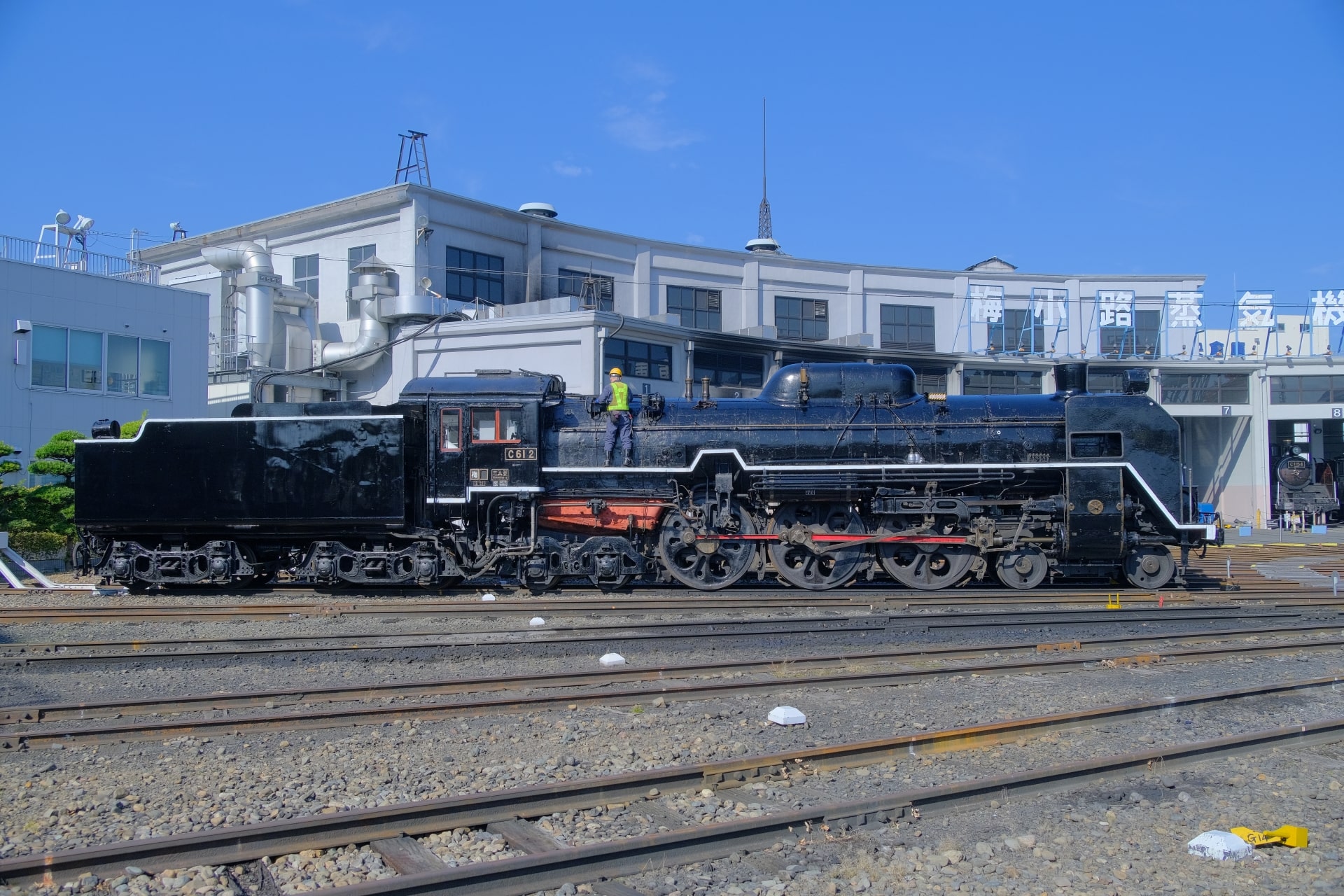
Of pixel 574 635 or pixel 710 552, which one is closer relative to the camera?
pixel 574 635

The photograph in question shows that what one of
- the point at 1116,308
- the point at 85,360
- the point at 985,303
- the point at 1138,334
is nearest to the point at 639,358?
the point at 85,360

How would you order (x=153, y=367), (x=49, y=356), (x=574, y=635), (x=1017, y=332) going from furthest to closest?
1. (x=1017, y=332)
2. (x=153, y=367)
3. (x=49, y=356)
4. (x=574, y=635)

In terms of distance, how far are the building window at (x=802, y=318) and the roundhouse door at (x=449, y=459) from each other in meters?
20.6

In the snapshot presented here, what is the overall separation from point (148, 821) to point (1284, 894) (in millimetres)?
5727

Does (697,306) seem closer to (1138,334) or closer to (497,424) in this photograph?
(1138,334)

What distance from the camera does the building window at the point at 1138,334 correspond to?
3550 cm

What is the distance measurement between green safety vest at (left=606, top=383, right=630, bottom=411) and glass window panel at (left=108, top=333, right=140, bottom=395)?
594 inches

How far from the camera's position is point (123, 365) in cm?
2300

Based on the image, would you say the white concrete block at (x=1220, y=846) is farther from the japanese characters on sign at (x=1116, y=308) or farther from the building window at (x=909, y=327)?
the japanese characters on sign at (x=1116, y=308)

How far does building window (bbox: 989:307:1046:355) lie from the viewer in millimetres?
35531

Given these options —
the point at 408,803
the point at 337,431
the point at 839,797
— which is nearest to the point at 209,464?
the point at 337,431

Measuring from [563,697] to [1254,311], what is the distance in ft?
116

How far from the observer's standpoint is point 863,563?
46.6 ft

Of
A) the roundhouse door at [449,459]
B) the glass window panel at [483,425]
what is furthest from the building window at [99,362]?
the glass window panel at [483,425]
